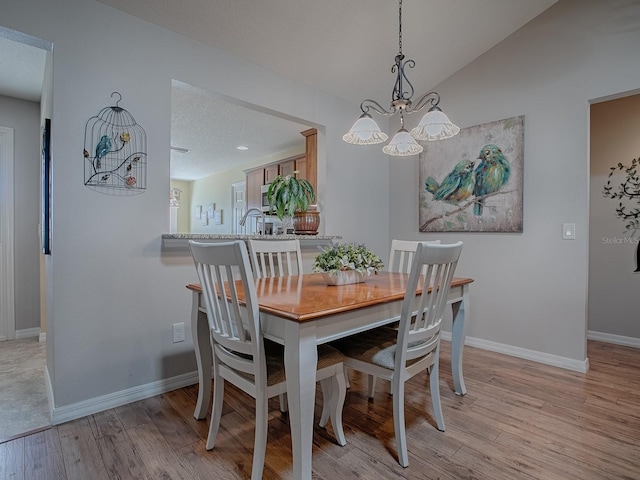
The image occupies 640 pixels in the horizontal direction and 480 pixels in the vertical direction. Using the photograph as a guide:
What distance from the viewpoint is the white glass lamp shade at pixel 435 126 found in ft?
6.19

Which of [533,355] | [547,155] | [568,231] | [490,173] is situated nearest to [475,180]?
[490,173]

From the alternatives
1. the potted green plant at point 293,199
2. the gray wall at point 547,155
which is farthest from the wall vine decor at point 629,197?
the potted green plant at point 293,199

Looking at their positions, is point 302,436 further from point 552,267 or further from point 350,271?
point 552,267

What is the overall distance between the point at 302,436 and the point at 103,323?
1.40 metres

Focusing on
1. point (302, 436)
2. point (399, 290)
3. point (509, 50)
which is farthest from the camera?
point (509, 50)

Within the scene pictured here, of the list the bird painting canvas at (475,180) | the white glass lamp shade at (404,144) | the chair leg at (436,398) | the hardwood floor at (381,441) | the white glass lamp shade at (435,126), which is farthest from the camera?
the bird painting canvas at (475,180)

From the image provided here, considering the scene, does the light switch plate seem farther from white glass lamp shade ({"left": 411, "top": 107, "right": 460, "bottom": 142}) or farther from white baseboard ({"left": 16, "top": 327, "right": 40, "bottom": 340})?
white baseboard ({"left": 16, "top": 327, "right": 40, "bottom": 340})

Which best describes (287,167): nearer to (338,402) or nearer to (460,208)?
(460,208)

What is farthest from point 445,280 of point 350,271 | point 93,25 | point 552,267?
point 93,25

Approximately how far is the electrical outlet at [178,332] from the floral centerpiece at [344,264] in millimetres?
1038

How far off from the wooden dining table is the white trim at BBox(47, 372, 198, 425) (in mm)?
438

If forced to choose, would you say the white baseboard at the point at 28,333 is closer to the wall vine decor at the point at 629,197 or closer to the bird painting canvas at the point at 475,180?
the bird painting canvas at the point at 475,180

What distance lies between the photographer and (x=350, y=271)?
199cm

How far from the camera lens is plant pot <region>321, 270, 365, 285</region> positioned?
75.9 inches
